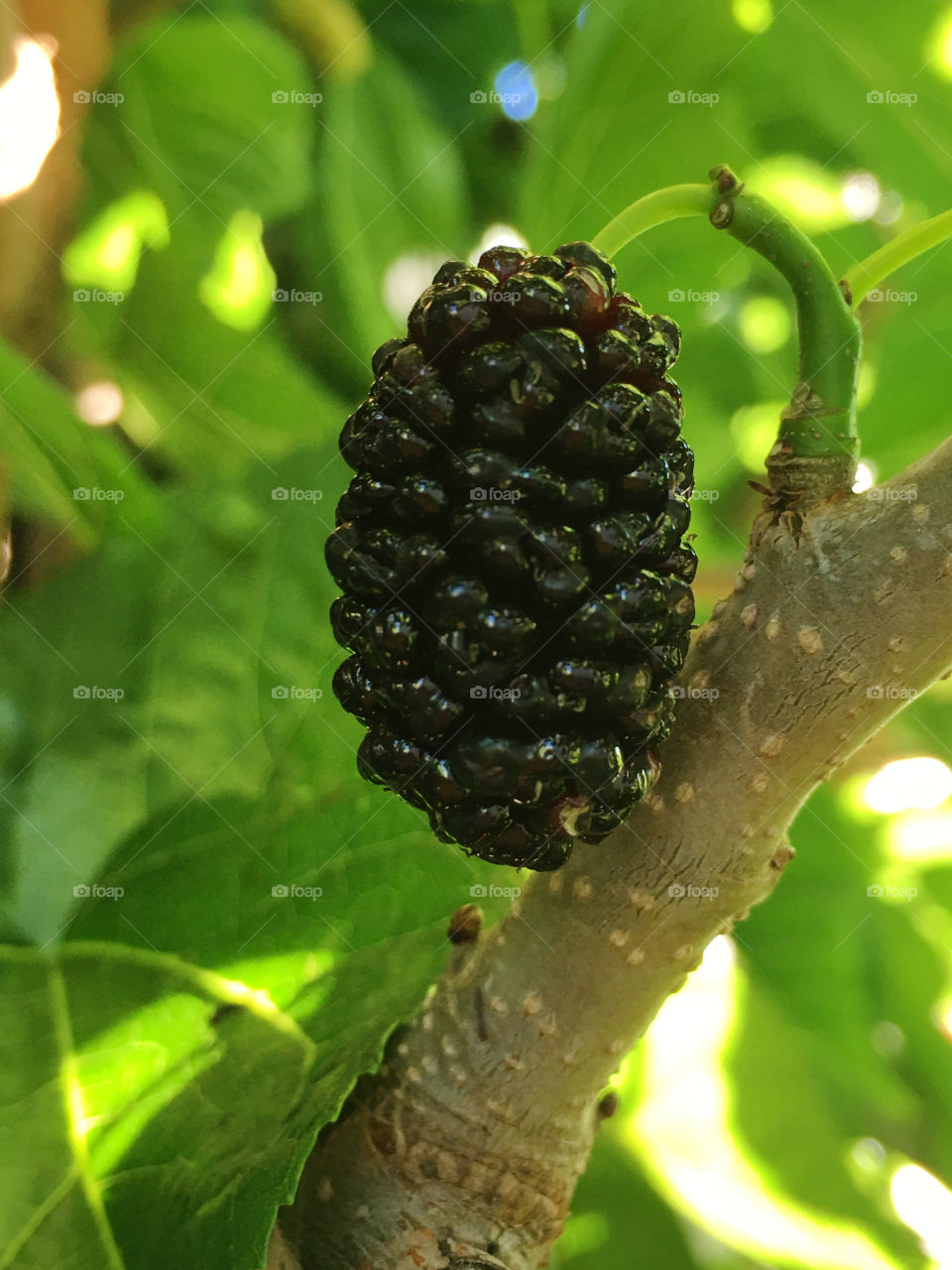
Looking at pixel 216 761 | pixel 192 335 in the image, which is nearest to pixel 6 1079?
pixel 216 761

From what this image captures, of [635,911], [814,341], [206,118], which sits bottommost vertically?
[635,911]

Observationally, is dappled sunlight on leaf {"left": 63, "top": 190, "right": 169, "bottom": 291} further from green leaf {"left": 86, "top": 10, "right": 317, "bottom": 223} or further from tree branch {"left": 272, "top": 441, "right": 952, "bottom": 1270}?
tree branch {"left": 272, "top": 441, "right": 952, "bottom": 1270}

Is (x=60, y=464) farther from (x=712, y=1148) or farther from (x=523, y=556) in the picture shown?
(x=712, y=1148)

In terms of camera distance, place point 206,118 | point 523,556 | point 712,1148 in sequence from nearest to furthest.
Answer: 1. point 523,556
2. point 206,118
3. point 712,1148

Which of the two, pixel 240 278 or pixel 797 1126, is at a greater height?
pixel 240 278

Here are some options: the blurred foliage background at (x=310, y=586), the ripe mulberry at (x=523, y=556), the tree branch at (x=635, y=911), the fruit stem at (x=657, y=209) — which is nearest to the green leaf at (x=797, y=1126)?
the blurred foliage background at (x=310, y=586)

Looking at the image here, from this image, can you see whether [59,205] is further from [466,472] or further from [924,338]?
[924,338]

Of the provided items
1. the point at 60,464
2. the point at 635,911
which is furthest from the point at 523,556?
the point at 60,464

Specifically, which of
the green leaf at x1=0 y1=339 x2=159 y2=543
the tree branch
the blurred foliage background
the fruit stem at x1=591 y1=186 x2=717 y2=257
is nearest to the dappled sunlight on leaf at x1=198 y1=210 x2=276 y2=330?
the blurred foliage background

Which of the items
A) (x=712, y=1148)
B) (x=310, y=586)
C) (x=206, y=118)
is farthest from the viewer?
(x=712, y=1148)
